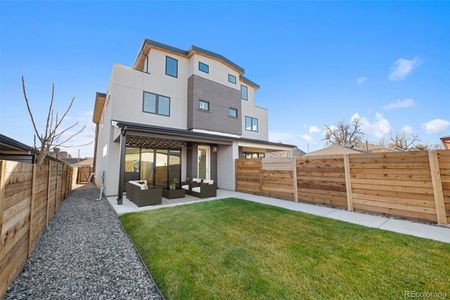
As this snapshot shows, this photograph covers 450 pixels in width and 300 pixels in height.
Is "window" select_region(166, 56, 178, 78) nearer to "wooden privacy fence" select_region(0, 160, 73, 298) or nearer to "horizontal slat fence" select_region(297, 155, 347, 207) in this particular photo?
"horizontal slat fence" select_region(297, 155, 347, 207)

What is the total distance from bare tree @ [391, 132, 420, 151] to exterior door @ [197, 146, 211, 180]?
3446 centimetres

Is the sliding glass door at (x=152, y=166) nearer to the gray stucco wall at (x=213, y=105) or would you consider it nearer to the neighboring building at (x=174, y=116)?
the neighboring building at (x=174, y=116)

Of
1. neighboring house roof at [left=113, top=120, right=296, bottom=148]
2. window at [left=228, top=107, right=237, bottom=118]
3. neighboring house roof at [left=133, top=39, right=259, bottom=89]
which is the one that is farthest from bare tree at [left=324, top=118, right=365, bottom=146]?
neighboring house roof at [left=113, top=120, right=296, bottom=148]

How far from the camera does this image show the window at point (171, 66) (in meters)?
12.0

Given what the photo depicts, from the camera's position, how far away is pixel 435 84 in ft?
48.3

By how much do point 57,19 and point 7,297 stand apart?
35.0ft

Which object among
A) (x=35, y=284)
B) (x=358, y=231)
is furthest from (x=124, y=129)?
A: (x=358, y=231)

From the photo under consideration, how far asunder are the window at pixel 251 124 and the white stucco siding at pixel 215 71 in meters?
3.03

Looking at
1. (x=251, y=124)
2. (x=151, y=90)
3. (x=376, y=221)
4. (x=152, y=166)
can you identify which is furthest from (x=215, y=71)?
(x=376, y=221)

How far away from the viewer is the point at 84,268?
9.92 ft

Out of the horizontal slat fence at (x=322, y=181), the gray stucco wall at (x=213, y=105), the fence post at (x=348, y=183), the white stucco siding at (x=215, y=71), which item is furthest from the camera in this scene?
the white stucco siding at (x=215, y=71)

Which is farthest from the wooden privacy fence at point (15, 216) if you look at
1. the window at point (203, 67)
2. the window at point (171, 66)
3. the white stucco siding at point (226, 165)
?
the window at point (203, 67)

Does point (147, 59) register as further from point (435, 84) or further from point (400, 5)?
point (435, 84)

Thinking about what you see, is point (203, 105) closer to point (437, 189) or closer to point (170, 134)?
point (170, 134)
